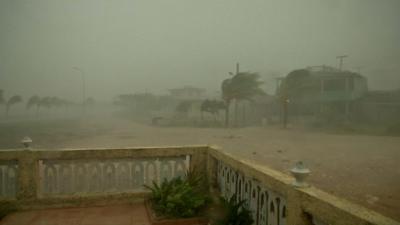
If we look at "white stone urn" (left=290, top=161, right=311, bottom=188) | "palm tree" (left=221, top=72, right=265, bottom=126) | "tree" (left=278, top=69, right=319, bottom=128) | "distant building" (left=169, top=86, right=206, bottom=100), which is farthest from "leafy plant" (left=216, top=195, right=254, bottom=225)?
"distant building" (left=169, top=86, right=206, bottom=100)

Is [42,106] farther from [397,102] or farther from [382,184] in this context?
[382,184]

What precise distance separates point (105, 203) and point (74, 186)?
64 cm

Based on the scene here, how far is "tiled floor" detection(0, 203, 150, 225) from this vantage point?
4922mm

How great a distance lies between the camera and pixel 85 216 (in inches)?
204

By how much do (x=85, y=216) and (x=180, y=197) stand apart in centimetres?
163

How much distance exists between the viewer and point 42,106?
98.8m

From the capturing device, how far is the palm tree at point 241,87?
5325 cm

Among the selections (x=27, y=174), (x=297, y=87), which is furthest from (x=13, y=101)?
(x=27, y=174)

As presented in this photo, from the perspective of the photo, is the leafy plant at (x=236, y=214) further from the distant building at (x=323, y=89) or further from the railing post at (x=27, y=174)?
the distant building at (x=323, y=89)

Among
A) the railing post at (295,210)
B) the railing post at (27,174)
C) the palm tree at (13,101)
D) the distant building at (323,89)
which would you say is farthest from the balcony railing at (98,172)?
the palm tree at (13,101)

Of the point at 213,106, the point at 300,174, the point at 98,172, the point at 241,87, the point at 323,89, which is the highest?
the point at 241,87

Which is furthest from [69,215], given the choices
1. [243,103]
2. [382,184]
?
[243,103]

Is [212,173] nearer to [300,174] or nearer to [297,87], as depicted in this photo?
[300,174]

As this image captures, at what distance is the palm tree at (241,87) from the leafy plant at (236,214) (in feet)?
160
